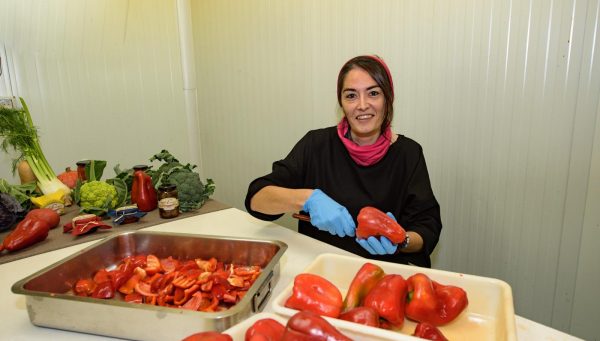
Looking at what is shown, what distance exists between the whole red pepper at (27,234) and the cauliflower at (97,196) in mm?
254

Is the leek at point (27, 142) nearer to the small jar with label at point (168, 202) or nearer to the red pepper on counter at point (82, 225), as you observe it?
the red pepper on counter at point (82, 225)

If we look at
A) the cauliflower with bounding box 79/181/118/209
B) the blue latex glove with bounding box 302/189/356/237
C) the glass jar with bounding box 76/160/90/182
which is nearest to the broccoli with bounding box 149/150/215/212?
the cauliflower with bounding box 79/181/118/209

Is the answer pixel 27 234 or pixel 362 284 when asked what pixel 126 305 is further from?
pixel 27 234

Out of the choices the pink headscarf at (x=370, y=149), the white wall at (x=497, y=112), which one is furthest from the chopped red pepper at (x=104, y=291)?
the white wall at (x=497, y=112)

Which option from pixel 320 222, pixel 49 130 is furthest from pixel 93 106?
pixel 320 222

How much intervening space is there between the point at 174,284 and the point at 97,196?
2.98ft

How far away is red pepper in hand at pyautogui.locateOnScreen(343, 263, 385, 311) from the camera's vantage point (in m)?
0.73

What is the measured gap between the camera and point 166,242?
105cm

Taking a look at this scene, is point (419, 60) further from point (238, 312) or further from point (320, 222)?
point (238, 312)

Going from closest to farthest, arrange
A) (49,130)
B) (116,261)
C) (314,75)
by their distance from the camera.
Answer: (116,261), (314,75), (49,130)

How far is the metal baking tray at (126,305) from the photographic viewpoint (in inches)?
26.1

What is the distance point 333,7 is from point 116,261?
1626mm

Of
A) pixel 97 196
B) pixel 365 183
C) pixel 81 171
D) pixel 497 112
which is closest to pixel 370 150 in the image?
pixel 365 183

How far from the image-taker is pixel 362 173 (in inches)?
57.0
